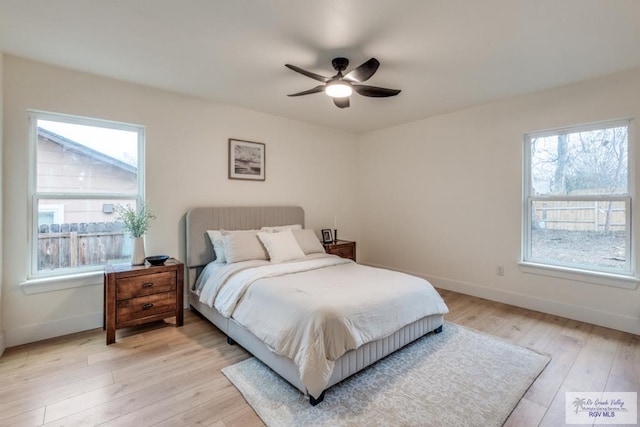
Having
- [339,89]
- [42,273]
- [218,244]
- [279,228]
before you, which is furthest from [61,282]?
[339,89]

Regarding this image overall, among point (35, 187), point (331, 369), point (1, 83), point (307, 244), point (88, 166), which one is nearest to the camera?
point (331, 369)

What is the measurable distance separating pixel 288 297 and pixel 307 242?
1.66 meters

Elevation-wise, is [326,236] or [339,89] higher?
[339,89]

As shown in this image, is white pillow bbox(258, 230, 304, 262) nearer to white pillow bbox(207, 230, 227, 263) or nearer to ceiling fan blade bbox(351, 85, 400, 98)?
white pillow bbox(207, 230, 227, 263)

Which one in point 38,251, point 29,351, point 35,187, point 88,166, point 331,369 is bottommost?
point 29,351

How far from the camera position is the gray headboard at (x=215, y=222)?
3.41 metres

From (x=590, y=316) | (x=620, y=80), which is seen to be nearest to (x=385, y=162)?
(x=620, y=80)

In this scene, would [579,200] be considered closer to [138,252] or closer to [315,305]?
[315,305]

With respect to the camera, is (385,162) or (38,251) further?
(385,162)

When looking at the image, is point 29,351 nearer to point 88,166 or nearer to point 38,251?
point 38,251

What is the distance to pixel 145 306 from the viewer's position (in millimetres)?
2824

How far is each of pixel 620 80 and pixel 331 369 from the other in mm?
3819

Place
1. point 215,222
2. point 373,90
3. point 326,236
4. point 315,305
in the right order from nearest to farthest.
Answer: point 315,305
point 373,90
point 215,222
point 326,236

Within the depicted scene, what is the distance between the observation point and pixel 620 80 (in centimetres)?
289
